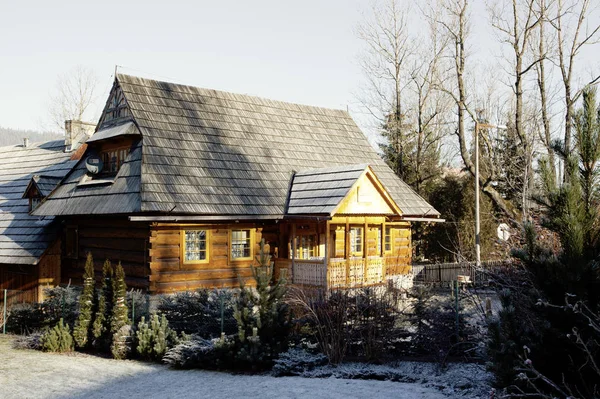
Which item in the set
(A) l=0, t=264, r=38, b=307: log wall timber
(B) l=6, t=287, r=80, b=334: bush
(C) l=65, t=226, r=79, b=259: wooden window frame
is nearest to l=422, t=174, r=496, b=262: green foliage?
(C) l=65, t=226, r=79, b=259: wooden window frame

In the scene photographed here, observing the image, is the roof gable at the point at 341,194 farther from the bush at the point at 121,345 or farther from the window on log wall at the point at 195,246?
the bush at the point at 121,345

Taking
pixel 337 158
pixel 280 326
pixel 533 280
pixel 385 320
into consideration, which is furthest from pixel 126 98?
pixel 533 280

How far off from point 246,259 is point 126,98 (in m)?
6.50

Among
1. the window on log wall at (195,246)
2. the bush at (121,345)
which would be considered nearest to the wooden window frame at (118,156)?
the window on log wall at (195,246)

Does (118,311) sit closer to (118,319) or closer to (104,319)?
(118,319)

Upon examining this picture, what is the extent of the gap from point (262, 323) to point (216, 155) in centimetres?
913

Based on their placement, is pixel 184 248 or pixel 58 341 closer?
pixel 58 341

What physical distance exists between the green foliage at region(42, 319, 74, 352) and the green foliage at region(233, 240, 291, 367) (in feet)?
17.6

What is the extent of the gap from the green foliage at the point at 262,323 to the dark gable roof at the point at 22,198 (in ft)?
35.3

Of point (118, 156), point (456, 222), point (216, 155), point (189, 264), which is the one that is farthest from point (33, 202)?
point (456, 222)

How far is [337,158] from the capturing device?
24.3 meters

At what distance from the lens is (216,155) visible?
2045 cm

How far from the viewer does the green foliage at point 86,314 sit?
50.8 ft

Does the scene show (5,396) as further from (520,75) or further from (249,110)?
(520,75)
